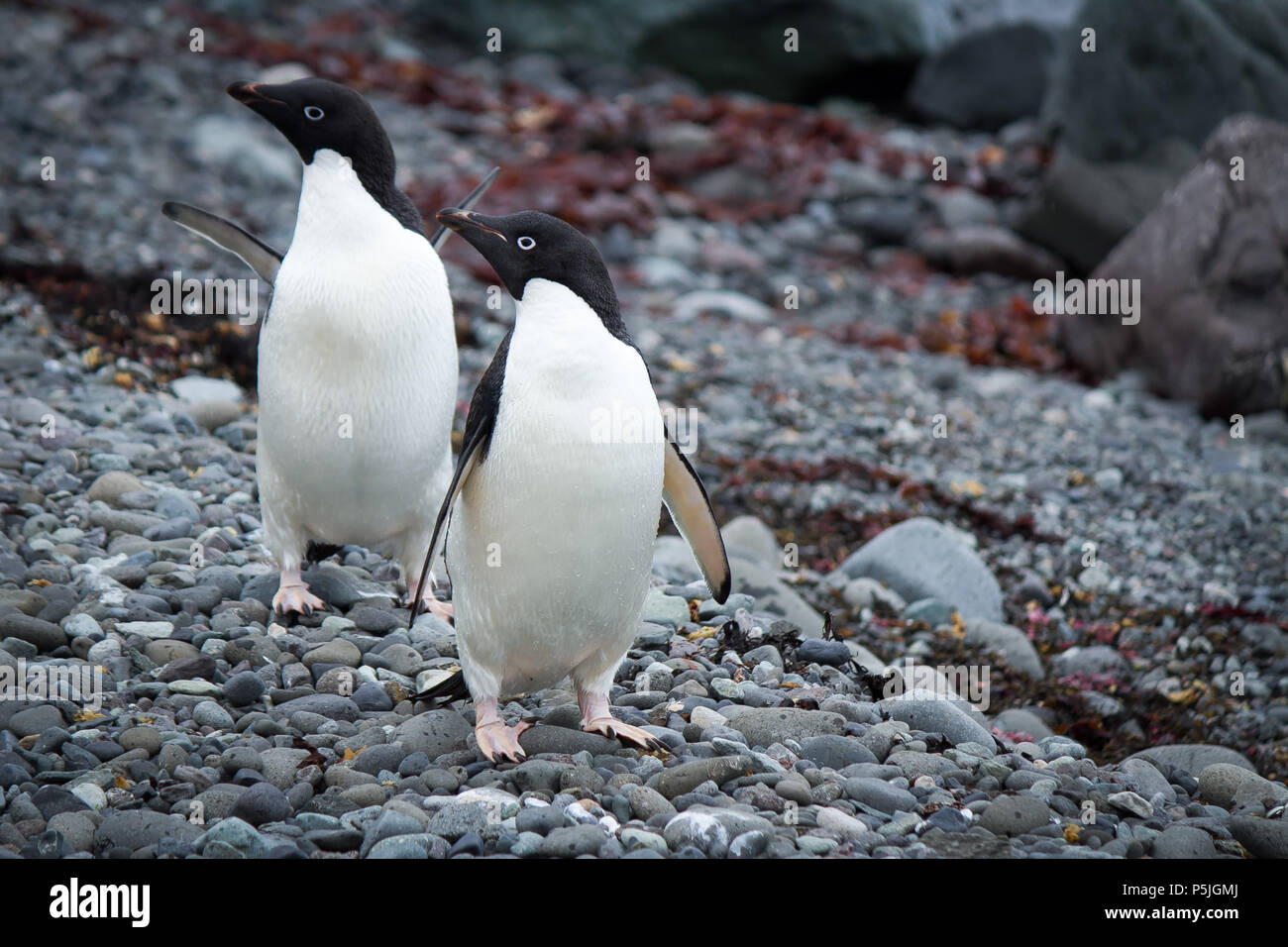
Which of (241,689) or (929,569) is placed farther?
(929,569)

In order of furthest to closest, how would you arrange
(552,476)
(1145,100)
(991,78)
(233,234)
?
(991,78), (1145,100), (233,234), (552,476)

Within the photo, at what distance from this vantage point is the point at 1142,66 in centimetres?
1132

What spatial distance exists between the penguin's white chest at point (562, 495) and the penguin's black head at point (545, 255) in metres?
0.04

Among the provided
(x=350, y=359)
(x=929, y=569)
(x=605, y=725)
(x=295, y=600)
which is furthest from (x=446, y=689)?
(x=929, y=569)

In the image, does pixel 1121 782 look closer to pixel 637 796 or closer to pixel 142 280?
pixel 637 796

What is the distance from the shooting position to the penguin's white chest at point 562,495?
3.51 meters

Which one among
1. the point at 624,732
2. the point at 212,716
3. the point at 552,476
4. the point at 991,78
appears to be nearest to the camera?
the point at 552,476

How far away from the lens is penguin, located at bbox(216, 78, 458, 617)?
4434 millimetres

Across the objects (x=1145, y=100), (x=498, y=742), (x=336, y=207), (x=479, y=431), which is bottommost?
(x=498, y=742)

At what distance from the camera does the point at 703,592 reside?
507cm

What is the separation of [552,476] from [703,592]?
169cm

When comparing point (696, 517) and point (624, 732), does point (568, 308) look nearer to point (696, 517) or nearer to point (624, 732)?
point (696, 517)

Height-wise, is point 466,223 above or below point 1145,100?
below
